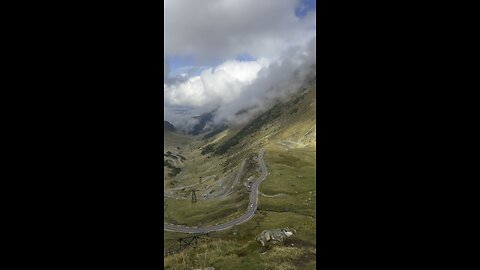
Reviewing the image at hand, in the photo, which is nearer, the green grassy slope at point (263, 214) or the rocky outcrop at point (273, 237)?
the green grassy slope at point (263, 214)

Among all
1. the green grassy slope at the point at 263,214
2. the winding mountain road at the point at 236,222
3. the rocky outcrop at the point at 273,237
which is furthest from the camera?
the winding mountain road at the point at 236,222

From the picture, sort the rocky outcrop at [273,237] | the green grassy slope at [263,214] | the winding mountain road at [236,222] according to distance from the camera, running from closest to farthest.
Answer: the green grassy slope at [263,214], the rocky outcrop at [273,237], the winding mountain road at [236,222]

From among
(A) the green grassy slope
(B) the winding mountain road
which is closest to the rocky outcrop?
(A) the green grassy slope

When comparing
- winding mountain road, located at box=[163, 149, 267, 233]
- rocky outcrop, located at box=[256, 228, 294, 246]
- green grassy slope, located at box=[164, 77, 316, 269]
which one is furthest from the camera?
winding mountain road, located at box=[163, 149, 267, 233]

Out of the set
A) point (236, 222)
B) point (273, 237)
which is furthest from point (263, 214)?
point (273, 237)

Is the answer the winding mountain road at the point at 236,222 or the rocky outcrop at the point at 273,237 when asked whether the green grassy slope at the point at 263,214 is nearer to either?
the rocky outcrop at the point at 273,237

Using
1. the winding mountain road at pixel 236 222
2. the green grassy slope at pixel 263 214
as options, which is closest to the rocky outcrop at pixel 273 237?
the green grassy slope at pixel 263 214

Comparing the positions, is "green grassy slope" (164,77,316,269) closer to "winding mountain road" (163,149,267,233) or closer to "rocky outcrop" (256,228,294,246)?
"rocky outcrop" (256,228,294,246)

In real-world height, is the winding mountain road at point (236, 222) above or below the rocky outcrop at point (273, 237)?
below
